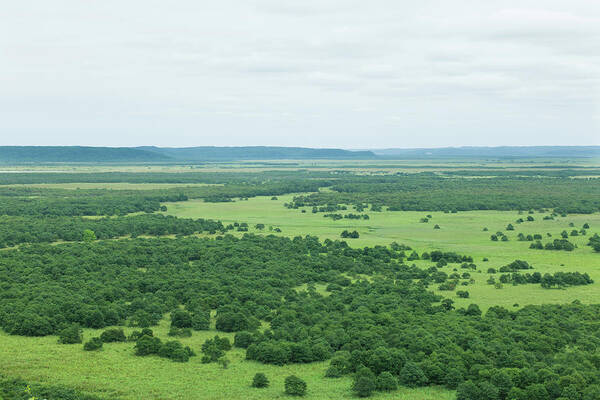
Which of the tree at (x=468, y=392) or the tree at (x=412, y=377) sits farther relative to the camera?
the tree at (x=412, y=377)

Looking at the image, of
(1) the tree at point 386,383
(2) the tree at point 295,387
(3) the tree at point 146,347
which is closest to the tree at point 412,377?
(1) the tree at point 386,383

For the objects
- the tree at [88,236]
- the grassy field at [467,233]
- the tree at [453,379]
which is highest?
the tree at [88,236]

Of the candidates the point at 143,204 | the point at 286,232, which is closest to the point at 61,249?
the point at 286,232

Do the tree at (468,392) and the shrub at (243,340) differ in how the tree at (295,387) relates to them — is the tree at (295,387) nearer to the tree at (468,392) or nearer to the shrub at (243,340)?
the tree at (468,392)

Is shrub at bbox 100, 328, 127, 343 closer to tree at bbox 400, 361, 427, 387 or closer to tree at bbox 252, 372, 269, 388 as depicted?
tree at bbox 252, 372, 269, 388

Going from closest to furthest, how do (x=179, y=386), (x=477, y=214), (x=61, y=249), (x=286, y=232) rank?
(x=179, y=386)
(x=61, y=249)
(x=286, y=232)
(x=477, y=214)

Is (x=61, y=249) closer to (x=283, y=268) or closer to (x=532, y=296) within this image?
(x=283, y=268)
